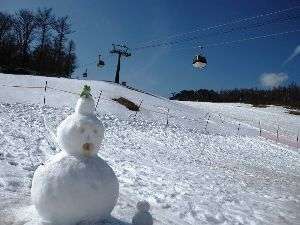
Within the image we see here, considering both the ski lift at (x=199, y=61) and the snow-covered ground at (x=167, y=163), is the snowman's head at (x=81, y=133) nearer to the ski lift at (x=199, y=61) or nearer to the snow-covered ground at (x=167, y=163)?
the snow-covered ground at (x=167, y=163)

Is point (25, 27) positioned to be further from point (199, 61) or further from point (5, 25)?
point (199, 61)

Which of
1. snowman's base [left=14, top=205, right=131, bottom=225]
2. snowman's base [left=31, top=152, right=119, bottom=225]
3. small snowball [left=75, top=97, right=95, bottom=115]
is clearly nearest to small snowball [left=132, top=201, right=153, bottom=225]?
snowman's base [left=14, top=205, right=131, bottom=225]

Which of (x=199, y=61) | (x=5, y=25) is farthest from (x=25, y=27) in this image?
(x=199, y=61)

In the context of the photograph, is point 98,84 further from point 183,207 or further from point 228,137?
point 183,207

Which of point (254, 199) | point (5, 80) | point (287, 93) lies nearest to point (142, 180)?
point (254, 199)

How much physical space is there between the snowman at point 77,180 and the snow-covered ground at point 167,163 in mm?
564

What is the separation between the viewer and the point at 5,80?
3253 cm

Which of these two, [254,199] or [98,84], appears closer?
[254,199]

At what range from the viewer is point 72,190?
6.70m

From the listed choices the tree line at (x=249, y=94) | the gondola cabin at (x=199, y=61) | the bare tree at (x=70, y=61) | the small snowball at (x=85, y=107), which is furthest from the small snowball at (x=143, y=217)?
the tree line at (x=249, y=94)

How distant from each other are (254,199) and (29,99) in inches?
690

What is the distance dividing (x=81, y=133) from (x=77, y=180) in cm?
73

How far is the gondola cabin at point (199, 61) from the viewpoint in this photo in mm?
18219

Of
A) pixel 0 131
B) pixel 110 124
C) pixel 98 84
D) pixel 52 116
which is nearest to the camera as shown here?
pixel 0 131
